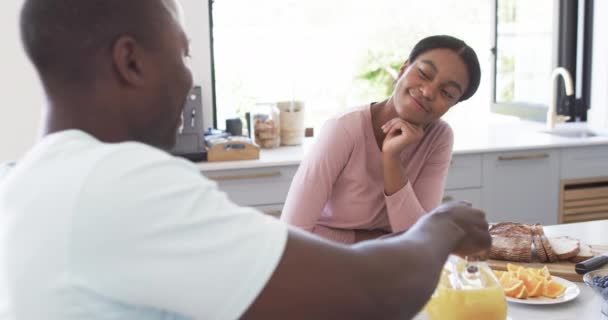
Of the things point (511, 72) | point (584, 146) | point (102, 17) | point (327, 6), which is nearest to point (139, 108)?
point (102, 17)

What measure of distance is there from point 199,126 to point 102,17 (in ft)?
6.85

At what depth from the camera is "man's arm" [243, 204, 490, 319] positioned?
62 centimetres

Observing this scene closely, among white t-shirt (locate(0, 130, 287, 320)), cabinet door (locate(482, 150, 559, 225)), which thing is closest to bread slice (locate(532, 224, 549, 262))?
white t-shirt (locate(0, 130, 287, 320))

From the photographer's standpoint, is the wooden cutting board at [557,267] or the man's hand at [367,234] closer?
the wooden cutting board at [557,267]

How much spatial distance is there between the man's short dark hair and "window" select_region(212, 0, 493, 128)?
8.41 feet

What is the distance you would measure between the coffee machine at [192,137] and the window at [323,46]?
0.47 meters

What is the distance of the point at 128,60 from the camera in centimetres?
67

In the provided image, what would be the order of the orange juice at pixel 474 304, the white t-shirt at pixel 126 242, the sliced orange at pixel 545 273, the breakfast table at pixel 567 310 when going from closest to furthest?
the white t-shirt at pixel 126 242 < the orange juice at pixel 474 304 < the breakfast table at pixel 567 310 < the sliced orange at pixel 545 273

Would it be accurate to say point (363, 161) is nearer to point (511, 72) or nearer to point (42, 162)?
point (42, 162)

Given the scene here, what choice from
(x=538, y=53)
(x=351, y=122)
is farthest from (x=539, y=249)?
(x=538, y=53)

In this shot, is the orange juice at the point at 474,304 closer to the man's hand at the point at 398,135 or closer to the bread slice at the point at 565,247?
the bread slice at the point at 565,247

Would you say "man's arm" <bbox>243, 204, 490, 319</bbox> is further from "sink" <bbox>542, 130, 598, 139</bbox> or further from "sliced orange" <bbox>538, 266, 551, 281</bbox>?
"sink" <bbox>542, 130, 598, 139</bbox>

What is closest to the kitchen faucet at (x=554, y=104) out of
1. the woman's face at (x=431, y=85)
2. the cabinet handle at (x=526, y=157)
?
the cabinet handle at (x=526, y=157)

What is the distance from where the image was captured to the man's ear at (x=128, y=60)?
668 millimetres
